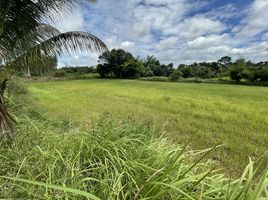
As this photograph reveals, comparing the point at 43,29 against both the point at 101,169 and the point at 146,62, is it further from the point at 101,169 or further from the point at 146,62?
the point at 146,62

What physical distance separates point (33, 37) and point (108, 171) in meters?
4.12

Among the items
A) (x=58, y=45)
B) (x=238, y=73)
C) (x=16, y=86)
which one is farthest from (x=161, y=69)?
(x=58, y=45)

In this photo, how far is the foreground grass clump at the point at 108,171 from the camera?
95.5 inches

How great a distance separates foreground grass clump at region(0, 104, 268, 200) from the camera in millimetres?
2426

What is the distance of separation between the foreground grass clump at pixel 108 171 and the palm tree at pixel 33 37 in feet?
6.70

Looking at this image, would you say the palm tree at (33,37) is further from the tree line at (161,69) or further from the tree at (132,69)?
the tree at (132,69)

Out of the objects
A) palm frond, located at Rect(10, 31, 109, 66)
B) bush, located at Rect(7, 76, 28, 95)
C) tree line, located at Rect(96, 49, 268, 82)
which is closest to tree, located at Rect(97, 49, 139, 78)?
tree line, located at Rect(96, 49, 268, 82)

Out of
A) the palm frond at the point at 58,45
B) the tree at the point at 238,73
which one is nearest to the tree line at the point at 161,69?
the tree at the point at 238,73

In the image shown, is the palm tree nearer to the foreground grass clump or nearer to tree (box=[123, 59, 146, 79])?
the foreground grass clump

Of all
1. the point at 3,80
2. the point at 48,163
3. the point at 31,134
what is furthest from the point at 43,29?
the point at 48,163

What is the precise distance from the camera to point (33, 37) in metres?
6.08

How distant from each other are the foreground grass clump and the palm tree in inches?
80.4

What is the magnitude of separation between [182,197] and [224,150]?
493 centimetres

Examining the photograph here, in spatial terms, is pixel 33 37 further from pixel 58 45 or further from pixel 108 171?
pixel 108 171
